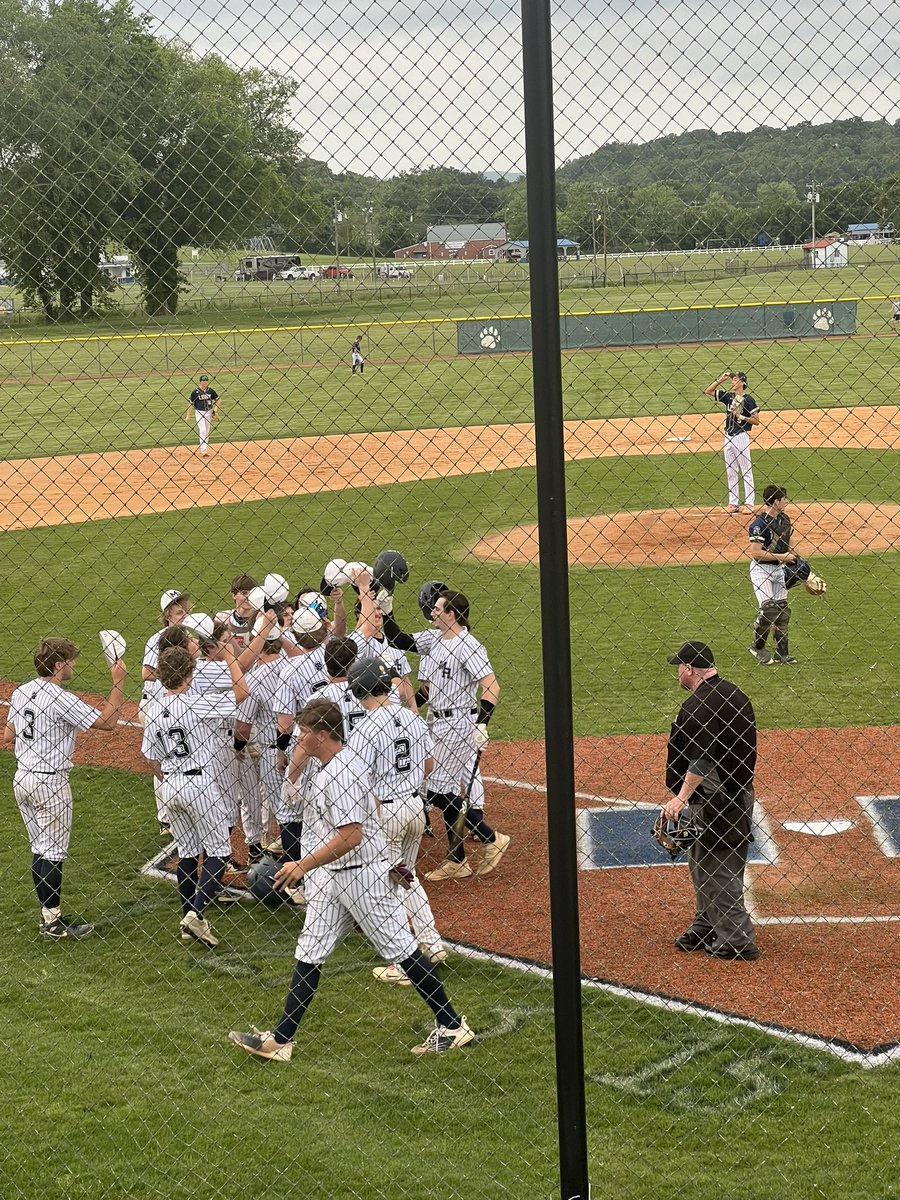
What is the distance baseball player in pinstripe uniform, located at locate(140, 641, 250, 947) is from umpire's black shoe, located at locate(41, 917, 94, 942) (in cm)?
57

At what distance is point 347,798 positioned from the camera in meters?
6.14

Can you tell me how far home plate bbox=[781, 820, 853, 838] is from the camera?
8857mm

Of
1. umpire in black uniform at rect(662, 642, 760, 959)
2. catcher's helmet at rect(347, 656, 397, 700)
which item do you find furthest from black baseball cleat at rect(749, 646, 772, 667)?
catcher's helmet at rect(347, 656, 397, 700)

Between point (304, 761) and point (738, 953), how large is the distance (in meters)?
2.43

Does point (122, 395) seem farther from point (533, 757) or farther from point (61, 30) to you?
point (61, 30)

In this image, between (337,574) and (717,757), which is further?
(337,574)

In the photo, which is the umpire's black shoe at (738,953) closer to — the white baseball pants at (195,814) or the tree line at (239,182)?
the white baseball pants at (195,814)

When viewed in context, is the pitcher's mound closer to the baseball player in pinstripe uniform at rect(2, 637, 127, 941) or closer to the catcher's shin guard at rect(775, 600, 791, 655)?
the catcher's shin guard at rect(775, 600, 791, 655)

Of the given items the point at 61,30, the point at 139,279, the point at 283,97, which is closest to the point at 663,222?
the point at 283,97

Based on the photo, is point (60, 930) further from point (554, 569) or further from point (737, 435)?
point (737, 435)

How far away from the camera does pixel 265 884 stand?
323 inches

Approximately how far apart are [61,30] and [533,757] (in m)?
6.59

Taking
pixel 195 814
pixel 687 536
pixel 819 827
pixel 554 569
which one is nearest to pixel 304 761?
pixel 195 814

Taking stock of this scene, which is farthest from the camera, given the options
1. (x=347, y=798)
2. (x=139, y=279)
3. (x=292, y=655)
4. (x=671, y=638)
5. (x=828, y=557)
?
(x=828, y=557)
